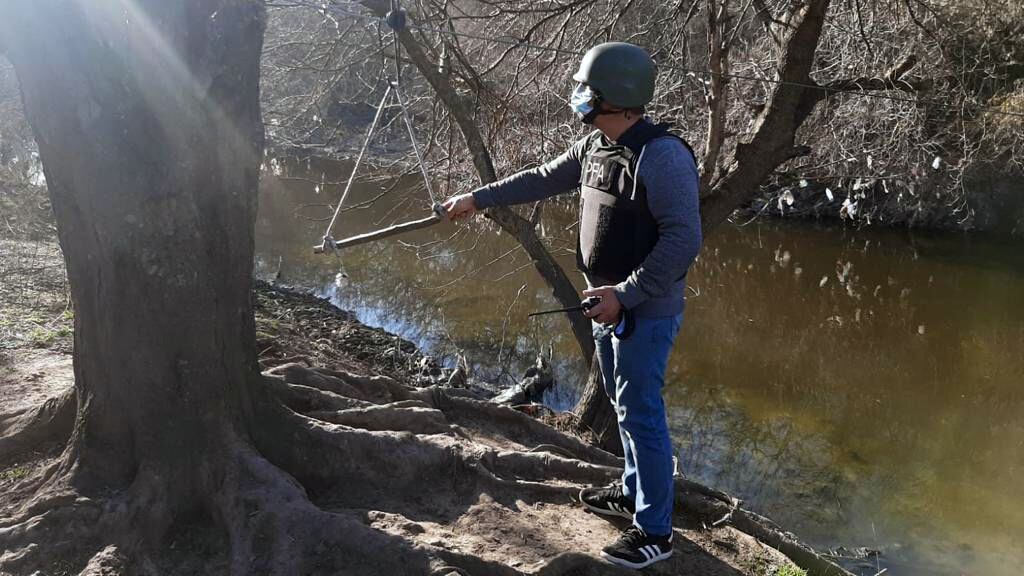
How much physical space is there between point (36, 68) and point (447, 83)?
3.23 meters

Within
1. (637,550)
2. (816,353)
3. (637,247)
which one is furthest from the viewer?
(816,353)

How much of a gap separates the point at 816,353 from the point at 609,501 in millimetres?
7579

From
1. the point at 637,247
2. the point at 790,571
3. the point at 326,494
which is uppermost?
the point at 637,247

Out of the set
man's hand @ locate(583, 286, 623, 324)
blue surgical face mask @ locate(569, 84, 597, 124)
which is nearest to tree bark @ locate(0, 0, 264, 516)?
blue surgical face mask @ locate(569, 84, 597, 124)

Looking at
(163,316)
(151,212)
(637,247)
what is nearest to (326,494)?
(163,316)

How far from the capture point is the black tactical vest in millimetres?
2820

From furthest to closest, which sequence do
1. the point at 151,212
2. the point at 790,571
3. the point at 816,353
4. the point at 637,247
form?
the point at 816,353 → the point at 790,571 → the point at 637,247 → the point at 151,212

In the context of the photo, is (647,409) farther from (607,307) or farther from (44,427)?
(44,427)

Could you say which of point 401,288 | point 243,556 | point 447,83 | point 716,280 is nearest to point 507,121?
point 447,83

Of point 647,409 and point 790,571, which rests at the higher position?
point 647,409

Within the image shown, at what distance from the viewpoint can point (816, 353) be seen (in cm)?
1002

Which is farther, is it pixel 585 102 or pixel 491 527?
pixel 491 527

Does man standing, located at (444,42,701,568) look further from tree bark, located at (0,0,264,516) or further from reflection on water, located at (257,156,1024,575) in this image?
reflection on water, located at (257,156,1024,575)

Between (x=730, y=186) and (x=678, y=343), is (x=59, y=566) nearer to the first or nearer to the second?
(x=730, y=186)
